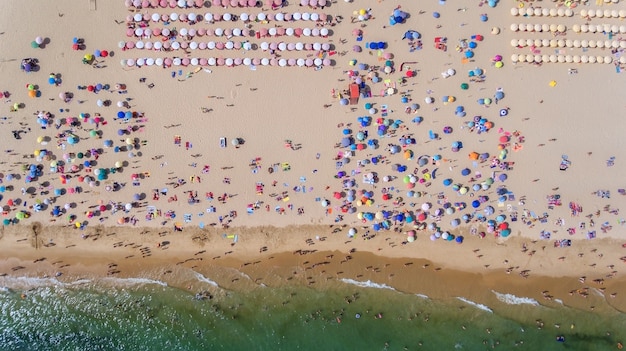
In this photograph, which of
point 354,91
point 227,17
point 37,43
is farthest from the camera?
point 227,17

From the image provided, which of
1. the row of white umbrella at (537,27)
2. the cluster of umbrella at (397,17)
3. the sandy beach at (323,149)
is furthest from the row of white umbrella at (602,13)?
the cluster of umbrella at (397,17)

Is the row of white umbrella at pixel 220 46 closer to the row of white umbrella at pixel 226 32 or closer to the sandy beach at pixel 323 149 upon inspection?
Answer: the sandy beach at pixel 323 149

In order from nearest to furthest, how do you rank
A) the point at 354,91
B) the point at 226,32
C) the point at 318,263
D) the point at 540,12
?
1. the point at 354,91
2. the point at 226,32
3. the point at 318,263
4. the point at 540,12

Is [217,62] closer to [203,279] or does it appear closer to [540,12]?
[203,279]

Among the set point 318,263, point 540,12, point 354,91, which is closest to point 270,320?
point 318,263

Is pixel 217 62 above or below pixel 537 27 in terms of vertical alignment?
below

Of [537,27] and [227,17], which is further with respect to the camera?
[537,27]

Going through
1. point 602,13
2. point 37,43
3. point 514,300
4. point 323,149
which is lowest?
point 514,300

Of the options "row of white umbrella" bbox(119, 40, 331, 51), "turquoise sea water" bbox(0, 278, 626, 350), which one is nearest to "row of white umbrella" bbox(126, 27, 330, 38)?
"row of white umbrella" bbox(119, 40, 331, 51)
